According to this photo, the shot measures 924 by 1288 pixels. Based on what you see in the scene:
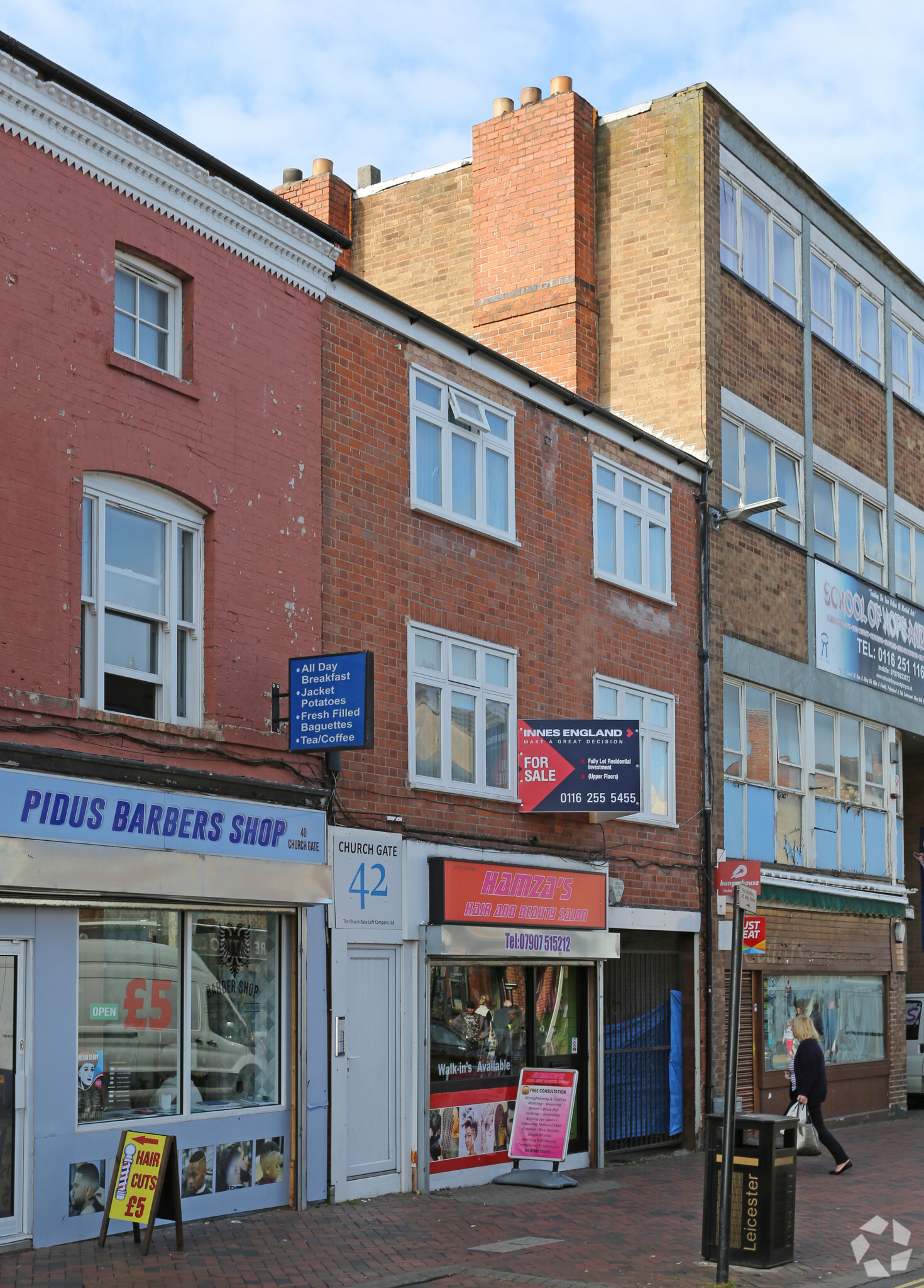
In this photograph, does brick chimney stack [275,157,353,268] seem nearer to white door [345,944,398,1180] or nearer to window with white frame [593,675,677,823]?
window with white frame [593,675,677,823]

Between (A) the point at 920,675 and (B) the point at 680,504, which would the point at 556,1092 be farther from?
(A) the point at 920,675

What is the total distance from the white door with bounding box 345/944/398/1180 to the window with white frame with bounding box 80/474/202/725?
10.2 ft

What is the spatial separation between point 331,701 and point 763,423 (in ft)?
37.6

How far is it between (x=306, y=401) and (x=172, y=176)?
2333mm

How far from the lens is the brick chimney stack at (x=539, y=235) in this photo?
860 inches

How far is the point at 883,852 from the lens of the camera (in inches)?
968

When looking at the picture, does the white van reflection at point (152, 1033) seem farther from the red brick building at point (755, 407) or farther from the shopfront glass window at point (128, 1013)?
the red brick building at point (755, 407)

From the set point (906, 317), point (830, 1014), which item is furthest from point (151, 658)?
point (906, 317)

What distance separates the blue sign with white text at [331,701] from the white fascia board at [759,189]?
1229 cm

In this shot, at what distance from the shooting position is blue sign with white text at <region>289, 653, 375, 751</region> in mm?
Answer: 12477

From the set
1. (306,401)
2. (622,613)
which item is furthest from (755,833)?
(306,401)

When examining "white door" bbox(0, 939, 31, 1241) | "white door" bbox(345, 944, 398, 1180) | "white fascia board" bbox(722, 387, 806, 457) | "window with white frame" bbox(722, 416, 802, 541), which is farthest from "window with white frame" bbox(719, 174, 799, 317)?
"white door" bbox(0, 939, 31, 1241)

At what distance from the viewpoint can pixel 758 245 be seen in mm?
22812

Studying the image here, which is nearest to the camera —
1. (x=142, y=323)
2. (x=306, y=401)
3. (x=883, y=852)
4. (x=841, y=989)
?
(x=142, y=323)
